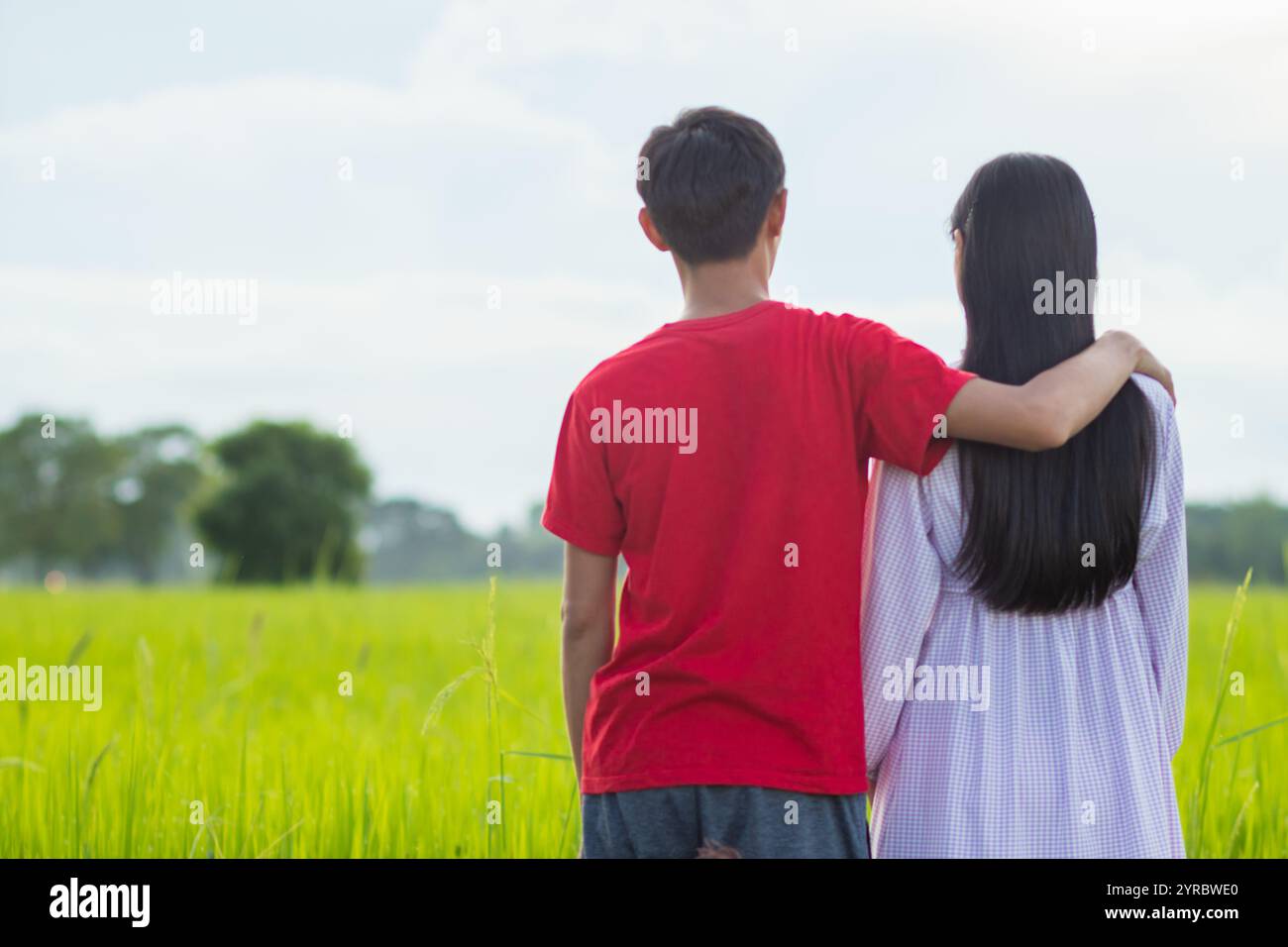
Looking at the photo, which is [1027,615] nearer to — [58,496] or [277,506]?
[277,506]

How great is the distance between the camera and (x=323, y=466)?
37844 millimetres

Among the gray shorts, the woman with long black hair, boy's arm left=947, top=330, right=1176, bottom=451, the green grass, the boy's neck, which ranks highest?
the boy's neck

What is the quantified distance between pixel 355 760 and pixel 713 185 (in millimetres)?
2502

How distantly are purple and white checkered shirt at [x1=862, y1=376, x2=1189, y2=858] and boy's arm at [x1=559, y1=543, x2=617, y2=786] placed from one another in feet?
1.55

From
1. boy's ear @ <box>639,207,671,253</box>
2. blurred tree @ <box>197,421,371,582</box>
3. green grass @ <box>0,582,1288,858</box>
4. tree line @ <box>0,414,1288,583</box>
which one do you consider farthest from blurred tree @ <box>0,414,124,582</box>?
boy's ear @ <box>639,207,671,253</box>

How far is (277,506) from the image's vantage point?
33844mm

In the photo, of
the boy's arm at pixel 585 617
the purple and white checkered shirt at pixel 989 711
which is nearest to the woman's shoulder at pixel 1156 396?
the purple and white checkered shirt at pixel 989 711

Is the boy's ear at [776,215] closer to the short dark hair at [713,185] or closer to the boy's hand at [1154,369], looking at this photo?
the short dark hair at [713,185]

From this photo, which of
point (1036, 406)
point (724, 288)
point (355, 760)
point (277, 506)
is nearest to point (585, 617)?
point (724, 288)

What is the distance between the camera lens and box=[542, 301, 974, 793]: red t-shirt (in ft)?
5.74

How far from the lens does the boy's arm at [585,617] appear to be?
1.92 metres

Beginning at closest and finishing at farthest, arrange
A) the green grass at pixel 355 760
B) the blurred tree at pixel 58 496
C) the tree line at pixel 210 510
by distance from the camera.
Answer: the green grass at pixel 355 760 → the tree line at pixel 210 510 → the blurred tree at pixel 58 496

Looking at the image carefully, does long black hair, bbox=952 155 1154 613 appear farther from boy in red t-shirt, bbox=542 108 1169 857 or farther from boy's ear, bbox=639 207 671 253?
boy's ear, bbox=639 207 671 253

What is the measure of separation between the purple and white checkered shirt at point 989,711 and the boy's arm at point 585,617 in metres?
0.47
